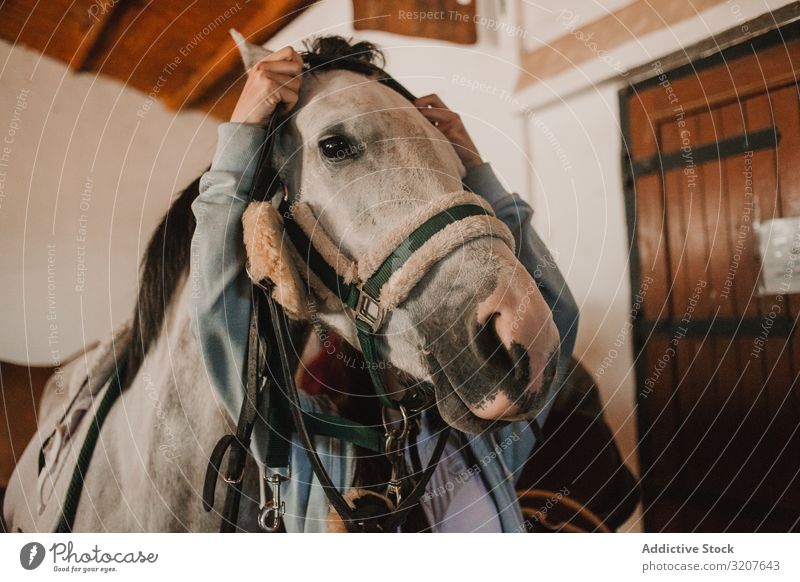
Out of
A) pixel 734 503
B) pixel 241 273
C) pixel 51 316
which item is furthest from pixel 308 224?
pixel 734 503

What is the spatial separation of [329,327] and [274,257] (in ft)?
0.29

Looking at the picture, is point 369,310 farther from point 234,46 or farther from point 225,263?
point 234,46

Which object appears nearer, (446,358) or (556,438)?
(446,358)

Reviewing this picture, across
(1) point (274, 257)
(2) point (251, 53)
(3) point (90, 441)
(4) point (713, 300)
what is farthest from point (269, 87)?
(4) point (713, 300)

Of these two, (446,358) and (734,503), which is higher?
(446,358)

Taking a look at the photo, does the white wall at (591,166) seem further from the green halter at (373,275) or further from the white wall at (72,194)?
the white wall at (72,194)

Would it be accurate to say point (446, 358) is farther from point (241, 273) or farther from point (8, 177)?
point (8, 177)

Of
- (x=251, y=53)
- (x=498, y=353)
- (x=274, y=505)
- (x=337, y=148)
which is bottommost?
(x=274, y=505)

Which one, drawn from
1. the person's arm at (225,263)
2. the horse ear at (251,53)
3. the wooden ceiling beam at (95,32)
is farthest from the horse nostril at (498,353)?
the wooden ceiling beam at (95,32)

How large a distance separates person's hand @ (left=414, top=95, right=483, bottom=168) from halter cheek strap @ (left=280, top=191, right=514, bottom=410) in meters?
0.08

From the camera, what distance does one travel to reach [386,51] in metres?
0.58

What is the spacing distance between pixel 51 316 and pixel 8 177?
0.17 m

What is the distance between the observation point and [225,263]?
53 centimetres
